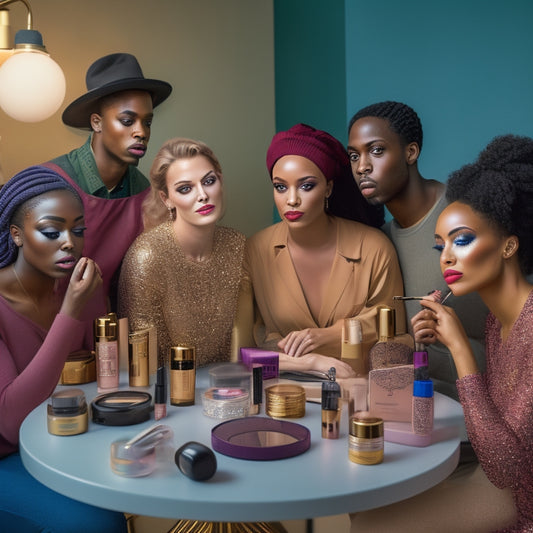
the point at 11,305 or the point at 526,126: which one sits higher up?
the point at 526,126

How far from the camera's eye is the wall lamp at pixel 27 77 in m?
1.80

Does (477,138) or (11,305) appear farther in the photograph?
→ (477,138)

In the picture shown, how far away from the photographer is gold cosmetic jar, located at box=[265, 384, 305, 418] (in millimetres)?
1438

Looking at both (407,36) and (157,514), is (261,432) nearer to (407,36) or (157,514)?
(157,514)

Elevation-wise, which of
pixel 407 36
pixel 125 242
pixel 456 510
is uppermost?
pixel 407 36

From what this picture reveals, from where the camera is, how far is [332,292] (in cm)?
191

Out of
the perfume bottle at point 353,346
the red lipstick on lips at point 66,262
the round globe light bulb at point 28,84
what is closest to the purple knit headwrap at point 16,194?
the red lipstick on lips at point 66,262

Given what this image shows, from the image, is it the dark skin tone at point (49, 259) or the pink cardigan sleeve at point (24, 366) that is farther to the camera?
the dark skin tone at point (49, 259)

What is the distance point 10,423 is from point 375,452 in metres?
0.82

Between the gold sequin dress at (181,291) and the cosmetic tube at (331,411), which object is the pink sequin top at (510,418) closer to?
the cosmetic tube at (331,411)

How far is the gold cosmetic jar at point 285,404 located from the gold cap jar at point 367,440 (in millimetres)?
A: 260

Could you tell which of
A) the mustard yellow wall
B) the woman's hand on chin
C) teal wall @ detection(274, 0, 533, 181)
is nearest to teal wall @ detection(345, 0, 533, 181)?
teal wall @ detection(274, 0, 533, 181)

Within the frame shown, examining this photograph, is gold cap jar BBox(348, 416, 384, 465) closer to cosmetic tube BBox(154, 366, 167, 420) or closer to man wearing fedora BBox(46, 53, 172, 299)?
cosmetic tube BBox(154, 366, 167, 420)

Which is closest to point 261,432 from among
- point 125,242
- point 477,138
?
point 125,242
